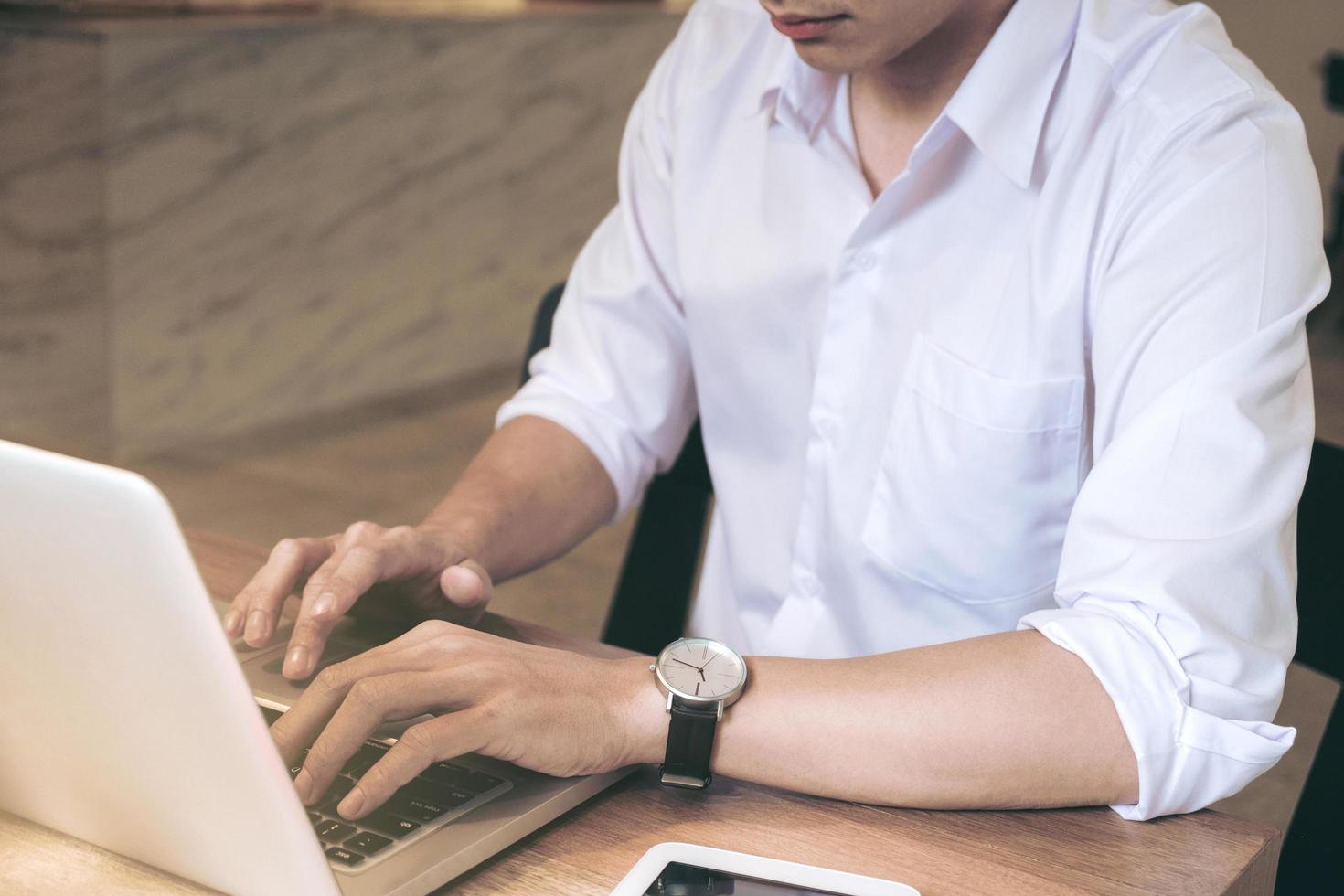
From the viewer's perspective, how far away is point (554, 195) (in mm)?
4379

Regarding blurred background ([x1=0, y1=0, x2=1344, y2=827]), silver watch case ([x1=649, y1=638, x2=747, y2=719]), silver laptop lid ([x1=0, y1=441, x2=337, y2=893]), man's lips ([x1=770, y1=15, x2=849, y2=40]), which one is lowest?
blurred background ([x1=0, y1=0, x2=1344, y2=827])

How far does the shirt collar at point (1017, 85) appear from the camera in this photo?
1019 millimetres

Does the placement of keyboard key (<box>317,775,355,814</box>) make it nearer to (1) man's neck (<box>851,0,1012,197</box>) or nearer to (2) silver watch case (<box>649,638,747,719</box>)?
(2) silver watch case (<box>649,638,747,719</box>)

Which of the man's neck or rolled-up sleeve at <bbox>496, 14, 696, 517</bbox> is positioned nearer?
the man's neck

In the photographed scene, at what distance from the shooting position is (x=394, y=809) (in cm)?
69

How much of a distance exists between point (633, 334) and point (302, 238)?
247 cm

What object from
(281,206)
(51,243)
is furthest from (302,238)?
(51,243)

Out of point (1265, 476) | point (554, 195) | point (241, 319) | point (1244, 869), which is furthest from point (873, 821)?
point (554, 195)

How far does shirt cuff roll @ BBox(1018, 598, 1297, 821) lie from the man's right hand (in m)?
0.38

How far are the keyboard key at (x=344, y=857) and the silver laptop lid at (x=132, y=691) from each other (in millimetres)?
42

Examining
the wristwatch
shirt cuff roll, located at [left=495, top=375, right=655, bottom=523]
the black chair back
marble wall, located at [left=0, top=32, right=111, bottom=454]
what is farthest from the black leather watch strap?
marble wall, located at [left=0, top=32, right=111, bottom=454]

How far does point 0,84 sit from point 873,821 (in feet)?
8.86

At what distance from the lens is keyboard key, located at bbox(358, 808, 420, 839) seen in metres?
0.67

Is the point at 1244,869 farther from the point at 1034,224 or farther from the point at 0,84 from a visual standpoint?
the point at 0,84
